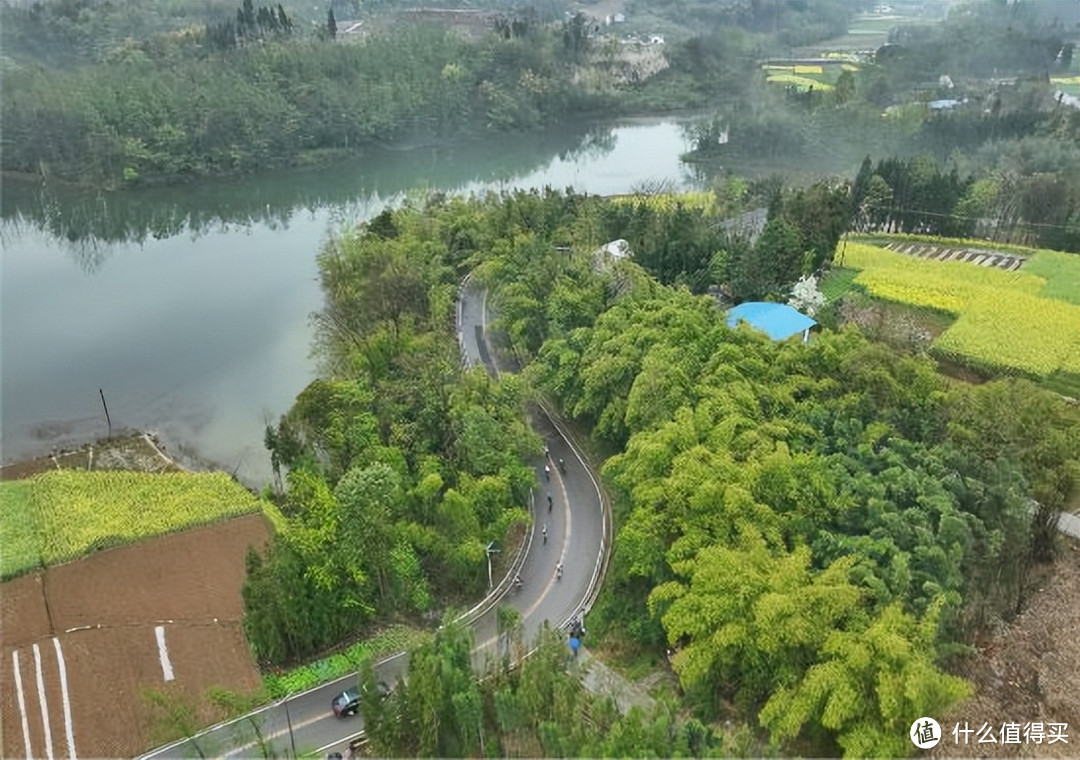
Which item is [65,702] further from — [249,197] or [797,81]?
[797,81]

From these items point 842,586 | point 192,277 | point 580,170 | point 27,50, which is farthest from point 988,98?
point 27,50

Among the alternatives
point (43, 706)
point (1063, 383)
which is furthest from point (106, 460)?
point (1063, 383)

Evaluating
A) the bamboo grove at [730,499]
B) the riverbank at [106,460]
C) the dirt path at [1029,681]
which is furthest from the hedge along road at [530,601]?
the riverbank at [106,460]

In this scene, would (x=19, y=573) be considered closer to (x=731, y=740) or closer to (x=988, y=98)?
(x=731, y=740)

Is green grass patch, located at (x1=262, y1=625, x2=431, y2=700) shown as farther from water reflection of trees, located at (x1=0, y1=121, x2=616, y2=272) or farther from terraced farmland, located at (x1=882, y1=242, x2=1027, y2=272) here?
water reflection of trees, located at (x1=0, y1=121, x2=616, y2=272)

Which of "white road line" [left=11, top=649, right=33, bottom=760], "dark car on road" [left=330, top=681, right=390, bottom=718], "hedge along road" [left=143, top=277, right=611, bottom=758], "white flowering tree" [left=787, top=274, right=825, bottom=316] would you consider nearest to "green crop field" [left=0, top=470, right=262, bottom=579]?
"white road line" [left=11, top=649, right=33, bottom=760]

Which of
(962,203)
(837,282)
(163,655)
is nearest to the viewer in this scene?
(163,655)
